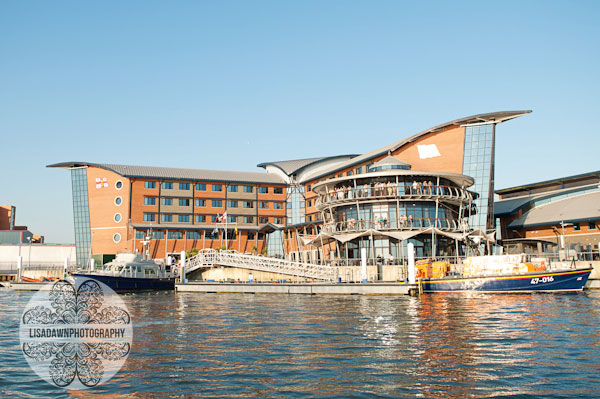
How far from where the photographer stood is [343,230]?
58.8 meters

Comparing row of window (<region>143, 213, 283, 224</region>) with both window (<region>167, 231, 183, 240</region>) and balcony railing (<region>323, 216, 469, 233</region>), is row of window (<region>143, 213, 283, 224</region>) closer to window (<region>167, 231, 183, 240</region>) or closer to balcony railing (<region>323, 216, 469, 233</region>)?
window (<region>167, 231, 183, 240</region>)

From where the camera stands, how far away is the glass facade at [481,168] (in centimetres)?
6862

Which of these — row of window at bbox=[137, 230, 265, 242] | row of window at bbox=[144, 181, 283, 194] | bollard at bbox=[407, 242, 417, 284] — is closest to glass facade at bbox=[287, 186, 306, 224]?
row of window at bbox=[144, 181, 283, 194]

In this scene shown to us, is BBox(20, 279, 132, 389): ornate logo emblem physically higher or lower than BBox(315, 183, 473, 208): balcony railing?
lower


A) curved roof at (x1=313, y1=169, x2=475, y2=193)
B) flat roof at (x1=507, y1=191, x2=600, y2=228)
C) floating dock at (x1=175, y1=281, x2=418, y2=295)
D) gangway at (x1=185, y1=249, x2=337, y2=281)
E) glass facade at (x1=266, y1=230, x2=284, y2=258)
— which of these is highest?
curved roof at (x1=313, y1=169, x2=475, y2=193)

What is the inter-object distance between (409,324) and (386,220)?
100ft

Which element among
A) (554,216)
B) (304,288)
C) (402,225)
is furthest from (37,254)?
(554,216)

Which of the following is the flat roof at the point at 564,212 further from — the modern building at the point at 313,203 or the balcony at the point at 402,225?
the balcony at the point at 402,225

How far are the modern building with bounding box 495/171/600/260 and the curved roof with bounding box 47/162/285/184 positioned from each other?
45.5 metres

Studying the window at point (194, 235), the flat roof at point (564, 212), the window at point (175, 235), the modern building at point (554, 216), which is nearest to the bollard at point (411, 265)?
the modern building at point (554, 216)

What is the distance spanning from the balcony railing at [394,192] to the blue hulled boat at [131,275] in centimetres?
2249

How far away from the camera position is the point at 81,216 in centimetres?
9275

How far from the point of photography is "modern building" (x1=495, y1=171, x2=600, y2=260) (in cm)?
6331

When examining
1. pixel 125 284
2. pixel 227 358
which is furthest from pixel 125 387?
pixel 125 284
